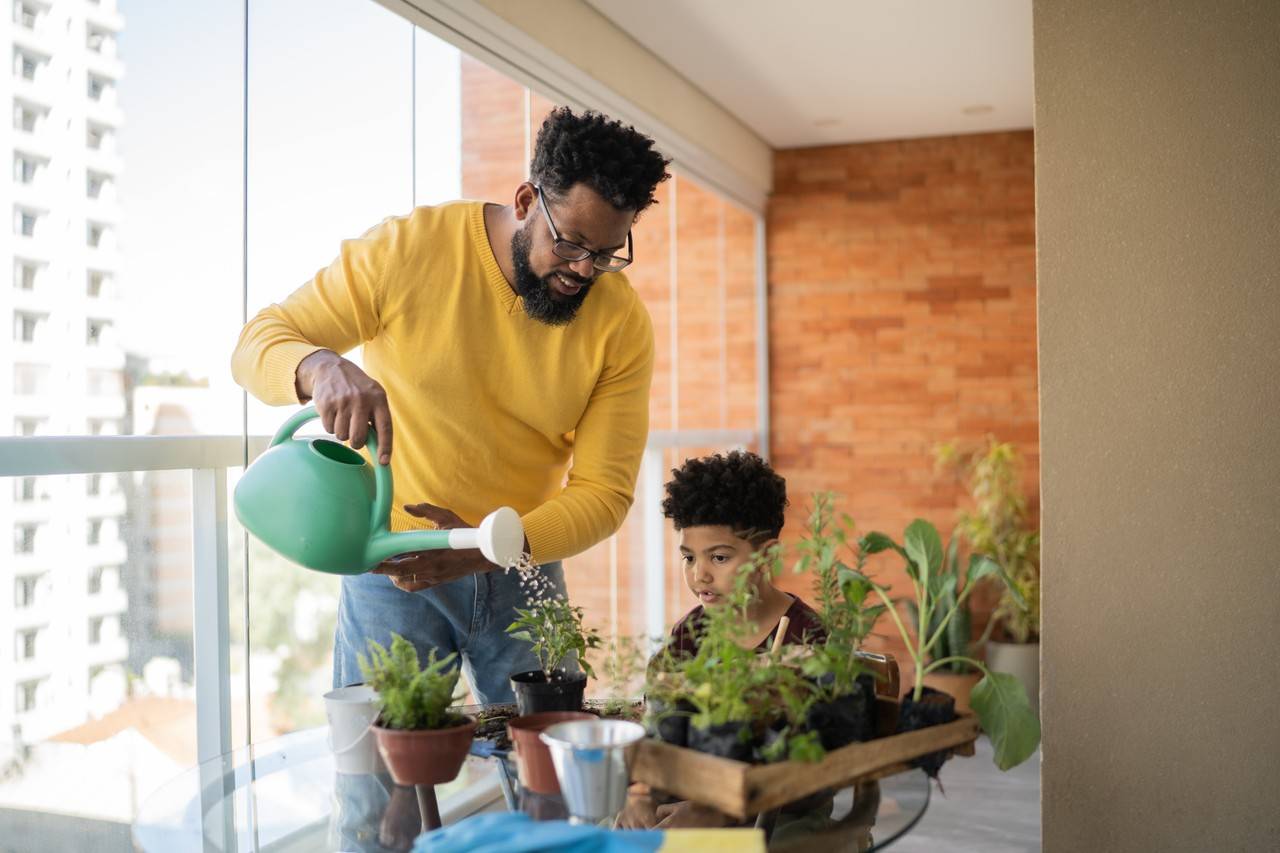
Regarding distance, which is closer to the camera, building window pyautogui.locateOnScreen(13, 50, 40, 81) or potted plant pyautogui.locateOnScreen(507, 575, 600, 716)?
potted plant pyautogui.locateOnScreen(507, 575, 600, 716)

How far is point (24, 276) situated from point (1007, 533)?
4.09 metres

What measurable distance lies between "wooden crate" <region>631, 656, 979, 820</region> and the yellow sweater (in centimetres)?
61

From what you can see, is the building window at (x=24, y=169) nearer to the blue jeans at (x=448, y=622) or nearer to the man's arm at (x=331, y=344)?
the man's arm at (x=331, y=344)

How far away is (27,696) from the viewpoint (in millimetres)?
1786

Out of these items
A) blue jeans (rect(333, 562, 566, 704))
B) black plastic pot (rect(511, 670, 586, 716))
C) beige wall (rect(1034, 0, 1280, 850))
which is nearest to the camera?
black plastic pot (rect(511, 670, 586, 716))

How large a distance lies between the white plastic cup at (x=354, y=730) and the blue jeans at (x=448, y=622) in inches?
17.5

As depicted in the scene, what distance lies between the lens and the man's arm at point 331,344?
1.42 metres

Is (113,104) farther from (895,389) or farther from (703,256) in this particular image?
(895,389)

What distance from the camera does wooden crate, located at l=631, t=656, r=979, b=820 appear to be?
1.14 m

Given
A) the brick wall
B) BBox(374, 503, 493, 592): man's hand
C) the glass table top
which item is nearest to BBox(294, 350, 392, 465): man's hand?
BBox(374, 503, 493, 592): man's hand

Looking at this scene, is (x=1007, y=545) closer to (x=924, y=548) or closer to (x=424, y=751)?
(x=924, y=548)

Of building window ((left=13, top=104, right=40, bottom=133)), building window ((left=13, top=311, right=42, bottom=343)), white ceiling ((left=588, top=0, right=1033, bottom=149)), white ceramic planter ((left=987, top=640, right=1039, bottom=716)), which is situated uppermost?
white ceiling ((left=588, top=0, right=1033, bottom=149))

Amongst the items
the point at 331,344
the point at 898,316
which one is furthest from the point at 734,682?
the point at 898,316

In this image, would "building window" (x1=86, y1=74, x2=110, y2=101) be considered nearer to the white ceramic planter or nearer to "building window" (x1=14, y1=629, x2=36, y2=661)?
"building window" (x1=14, y1=629, x2=36, y2=661)
